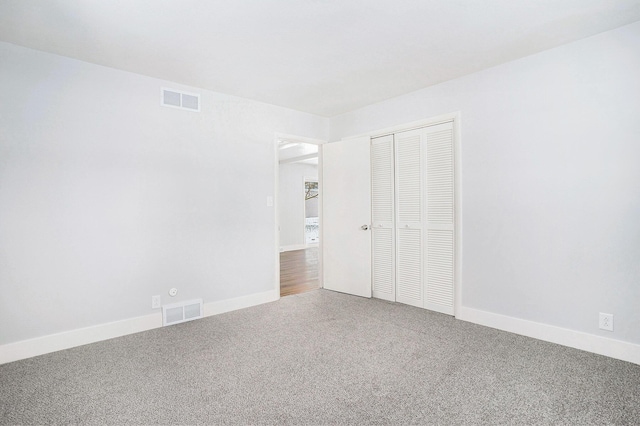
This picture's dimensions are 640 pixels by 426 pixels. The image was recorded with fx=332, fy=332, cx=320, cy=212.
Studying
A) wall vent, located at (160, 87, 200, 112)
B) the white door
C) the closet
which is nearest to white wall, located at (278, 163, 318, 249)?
the white door

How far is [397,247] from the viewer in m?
4.02

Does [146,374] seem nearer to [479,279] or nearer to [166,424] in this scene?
[166,424]

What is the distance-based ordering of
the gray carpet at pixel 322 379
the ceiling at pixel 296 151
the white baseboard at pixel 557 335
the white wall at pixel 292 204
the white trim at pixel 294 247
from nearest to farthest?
the gray carpet at pixel 322 379
the white baseboard at pixel 557 335
the ceiling at pixel 296 151
the white trim at pixel 294 247
the white wall at pixel 292 204

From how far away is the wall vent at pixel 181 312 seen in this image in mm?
3277

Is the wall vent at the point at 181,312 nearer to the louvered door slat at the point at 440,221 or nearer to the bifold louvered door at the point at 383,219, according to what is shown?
the bifold louvered door at the point at 383,219

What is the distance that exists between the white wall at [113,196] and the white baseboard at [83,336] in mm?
56

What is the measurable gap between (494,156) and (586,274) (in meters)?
1.22

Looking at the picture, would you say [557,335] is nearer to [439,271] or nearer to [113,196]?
[439,271]

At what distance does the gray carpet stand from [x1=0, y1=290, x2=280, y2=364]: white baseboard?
0.10m

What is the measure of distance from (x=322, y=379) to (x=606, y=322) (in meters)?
2.19

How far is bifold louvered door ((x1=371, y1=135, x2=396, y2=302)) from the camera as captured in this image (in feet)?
13.3

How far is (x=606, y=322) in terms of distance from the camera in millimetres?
2512

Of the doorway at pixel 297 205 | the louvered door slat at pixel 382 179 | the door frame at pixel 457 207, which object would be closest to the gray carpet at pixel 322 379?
the door frame at pixel 457 207

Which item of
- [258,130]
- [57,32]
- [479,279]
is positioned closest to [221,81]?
[258,130]
